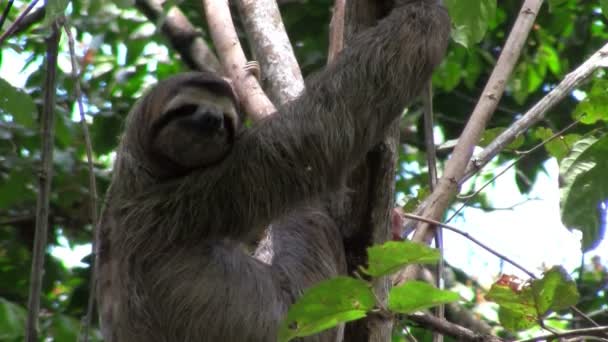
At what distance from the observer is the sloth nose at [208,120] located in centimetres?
554

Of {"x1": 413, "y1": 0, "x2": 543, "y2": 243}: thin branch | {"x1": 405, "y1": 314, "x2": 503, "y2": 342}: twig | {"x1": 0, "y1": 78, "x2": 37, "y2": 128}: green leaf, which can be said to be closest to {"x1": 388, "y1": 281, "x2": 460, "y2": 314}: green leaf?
{"x1": 405, "y1": 314, "x2": 503, "y2": 342}: twig

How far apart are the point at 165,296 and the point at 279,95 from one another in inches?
62.6

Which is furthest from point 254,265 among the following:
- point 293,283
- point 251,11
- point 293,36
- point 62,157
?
point 293,36

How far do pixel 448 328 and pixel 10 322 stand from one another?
3985 mm

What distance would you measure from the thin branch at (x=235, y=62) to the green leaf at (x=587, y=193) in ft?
7.29

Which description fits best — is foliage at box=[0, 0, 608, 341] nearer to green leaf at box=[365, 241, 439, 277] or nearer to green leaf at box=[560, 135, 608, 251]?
green leaf at box=[560, 135, 608, 251]

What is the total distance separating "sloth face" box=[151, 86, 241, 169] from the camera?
18.3ft

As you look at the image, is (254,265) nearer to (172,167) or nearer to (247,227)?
(247,227)

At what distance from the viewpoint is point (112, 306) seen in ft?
18.8

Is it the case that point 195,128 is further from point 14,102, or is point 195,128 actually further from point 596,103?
point 596,103

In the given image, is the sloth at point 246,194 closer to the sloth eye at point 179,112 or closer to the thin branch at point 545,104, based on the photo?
the sloth eye at point 179,112

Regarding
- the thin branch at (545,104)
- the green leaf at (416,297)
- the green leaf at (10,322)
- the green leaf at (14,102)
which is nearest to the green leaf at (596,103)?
the thin branch at (545,104)

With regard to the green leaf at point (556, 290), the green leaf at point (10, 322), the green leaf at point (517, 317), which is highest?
the green leaf at point (10, 322)

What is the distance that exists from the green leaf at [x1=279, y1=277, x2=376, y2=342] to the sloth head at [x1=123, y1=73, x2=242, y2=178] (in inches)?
84.6
